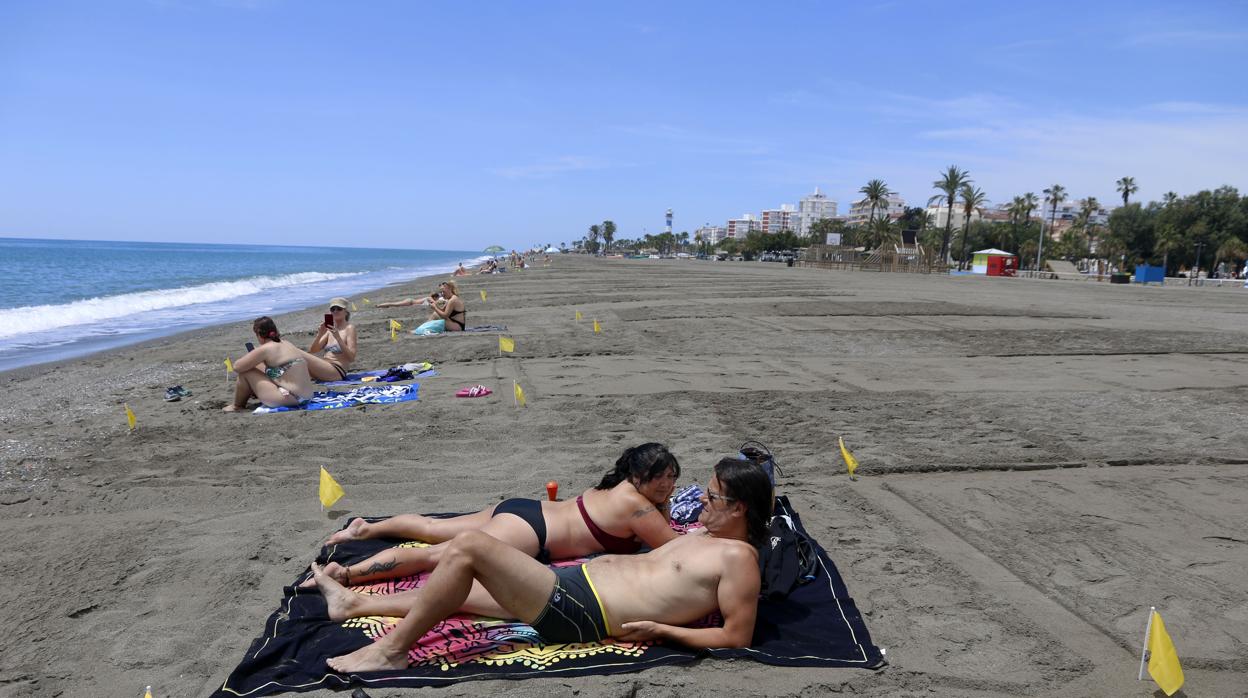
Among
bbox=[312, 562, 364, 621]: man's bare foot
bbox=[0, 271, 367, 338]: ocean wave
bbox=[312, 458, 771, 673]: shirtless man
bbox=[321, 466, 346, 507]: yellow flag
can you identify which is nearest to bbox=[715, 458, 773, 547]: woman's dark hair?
bbox=[312, 458, 771, 673]: shirtless man

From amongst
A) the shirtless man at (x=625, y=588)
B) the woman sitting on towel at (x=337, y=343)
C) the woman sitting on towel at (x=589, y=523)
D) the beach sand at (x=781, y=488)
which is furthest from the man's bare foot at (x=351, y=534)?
the woman sitting on towel at (x=337, y=343)

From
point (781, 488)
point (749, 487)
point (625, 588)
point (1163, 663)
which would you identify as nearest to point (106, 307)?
point (781, 488)

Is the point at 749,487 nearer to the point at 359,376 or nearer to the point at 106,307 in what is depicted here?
the point at 359,376

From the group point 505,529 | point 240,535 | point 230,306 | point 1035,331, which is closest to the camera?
point 505,529

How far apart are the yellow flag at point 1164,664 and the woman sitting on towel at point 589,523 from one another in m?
2.04

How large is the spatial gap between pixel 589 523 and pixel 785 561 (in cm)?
105

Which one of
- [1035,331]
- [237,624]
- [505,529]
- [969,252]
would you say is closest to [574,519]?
[505,529]

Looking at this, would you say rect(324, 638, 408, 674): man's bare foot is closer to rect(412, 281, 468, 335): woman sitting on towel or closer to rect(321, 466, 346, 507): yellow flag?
rect(321, 466, 346, 507): yellow flag

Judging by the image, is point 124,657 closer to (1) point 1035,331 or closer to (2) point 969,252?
(1) point 1035,331

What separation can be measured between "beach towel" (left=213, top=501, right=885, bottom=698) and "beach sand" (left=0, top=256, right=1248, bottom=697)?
0.08 m

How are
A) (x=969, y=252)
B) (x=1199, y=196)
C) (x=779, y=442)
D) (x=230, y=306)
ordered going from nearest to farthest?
(x=779, y=442) → (x=230, y=306) → (x=1199, y=196) → (x=969, y=252)

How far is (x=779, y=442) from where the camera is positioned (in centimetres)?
648

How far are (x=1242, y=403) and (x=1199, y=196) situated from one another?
2798 inches

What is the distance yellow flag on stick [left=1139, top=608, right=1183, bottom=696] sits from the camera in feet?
9.32
